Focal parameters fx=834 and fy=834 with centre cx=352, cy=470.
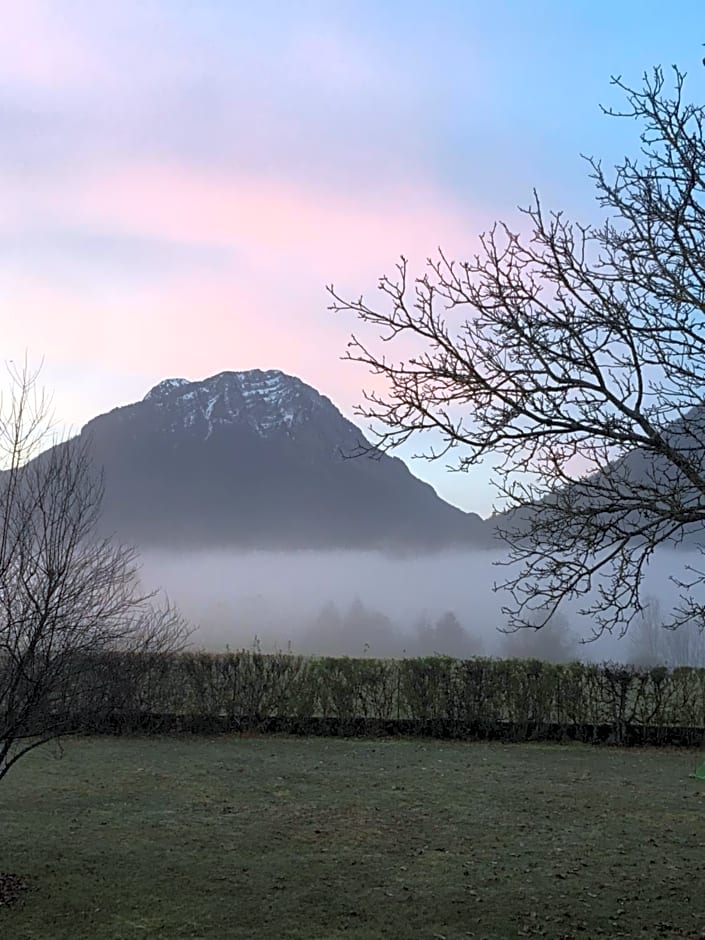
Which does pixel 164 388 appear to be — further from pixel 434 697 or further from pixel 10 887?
pixel 10 887

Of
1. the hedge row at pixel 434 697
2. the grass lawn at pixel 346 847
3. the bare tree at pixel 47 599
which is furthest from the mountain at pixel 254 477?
the bare tree at pixel 47 599

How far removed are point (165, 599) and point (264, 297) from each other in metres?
5.90

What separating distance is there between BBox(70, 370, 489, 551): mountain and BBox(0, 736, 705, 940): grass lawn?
4682 cm

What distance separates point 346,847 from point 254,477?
64326mm

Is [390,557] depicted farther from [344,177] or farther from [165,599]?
[344,177]

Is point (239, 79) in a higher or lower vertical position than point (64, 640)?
higher

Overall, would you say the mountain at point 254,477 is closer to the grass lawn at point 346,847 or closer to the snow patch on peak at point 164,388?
the snow patch on peak at point 164,388

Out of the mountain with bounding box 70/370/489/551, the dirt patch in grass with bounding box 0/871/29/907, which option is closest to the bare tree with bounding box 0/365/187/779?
the dirt patch in grass with bounding box 0/871/29/907

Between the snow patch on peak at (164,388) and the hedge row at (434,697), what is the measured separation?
2146 inches

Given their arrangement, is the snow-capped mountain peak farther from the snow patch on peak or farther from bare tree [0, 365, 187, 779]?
bare tree [0, 365, 187, 779]

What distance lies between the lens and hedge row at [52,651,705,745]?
560 inches

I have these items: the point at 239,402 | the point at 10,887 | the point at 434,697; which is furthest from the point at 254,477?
the point at 10,887

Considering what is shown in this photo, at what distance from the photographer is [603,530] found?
169 inches

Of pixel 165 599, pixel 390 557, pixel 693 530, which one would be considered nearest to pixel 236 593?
pixel 390 557
